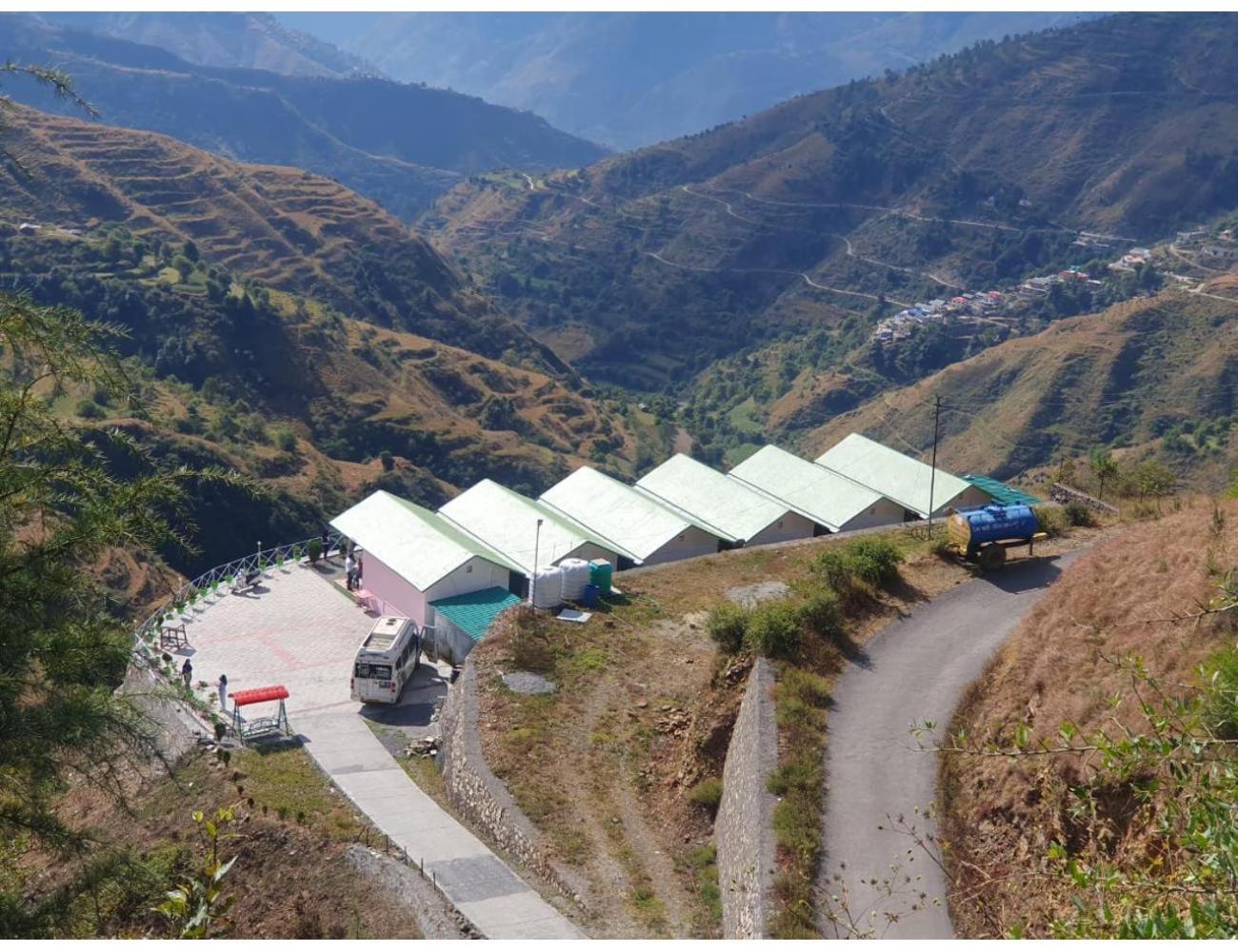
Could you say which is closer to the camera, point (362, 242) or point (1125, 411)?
point (1125, 411)

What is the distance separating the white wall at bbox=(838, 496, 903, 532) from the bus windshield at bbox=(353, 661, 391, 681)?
46.6 feet

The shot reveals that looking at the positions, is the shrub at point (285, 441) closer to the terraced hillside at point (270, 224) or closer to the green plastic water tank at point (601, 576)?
the terraced hillside at point (270, 224)

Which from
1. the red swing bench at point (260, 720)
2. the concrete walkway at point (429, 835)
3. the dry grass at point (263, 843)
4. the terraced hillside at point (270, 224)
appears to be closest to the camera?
the concrete walkway at point (429, 835)

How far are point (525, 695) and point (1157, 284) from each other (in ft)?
354

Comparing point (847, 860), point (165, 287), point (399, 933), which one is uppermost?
point (165, 287)

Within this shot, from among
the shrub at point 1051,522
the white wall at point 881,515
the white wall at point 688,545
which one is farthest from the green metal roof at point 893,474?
the white wall at point 688,545

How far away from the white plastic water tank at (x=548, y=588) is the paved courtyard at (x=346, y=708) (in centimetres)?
282

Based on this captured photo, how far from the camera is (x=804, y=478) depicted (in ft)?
110

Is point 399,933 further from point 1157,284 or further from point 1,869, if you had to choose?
point 1157,284

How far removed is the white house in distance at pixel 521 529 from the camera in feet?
91.0

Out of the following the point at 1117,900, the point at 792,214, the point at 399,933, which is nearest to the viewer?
the point at 1117,900

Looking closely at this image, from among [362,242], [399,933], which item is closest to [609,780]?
[399,933]

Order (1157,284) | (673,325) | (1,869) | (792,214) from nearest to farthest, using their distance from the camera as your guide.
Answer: (1,869) → (1157,284) → (673,325) → (792,214)

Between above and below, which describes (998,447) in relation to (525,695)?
below
